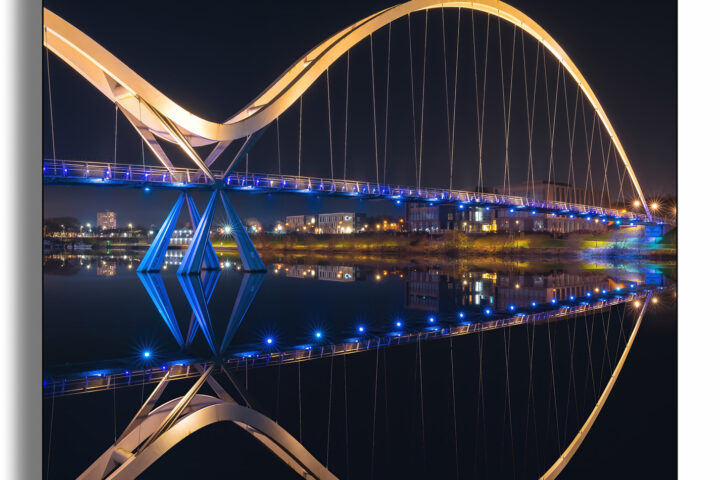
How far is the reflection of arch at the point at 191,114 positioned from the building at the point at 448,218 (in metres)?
33.5

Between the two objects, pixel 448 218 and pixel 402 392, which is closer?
pixel 402 392

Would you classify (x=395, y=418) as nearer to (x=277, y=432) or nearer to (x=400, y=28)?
(x=277, y=432)

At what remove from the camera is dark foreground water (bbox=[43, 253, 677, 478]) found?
2904 mm

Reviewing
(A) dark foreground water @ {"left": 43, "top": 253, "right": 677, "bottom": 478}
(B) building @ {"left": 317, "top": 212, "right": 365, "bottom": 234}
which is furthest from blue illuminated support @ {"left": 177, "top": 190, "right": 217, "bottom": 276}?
(B) building @ {"left": 317, "top": 212, "right": 365, "bottom": 234}

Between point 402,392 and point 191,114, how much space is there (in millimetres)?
11352

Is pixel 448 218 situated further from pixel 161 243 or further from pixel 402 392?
pixel 402 392

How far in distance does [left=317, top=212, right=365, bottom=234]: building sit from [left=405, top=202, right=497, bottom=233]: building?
1231 cm

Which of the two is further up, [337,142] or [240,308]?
[337,142]

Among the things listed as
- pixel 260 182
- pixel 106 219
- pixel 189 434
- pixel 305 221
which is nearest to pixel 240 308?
pixel 189 434

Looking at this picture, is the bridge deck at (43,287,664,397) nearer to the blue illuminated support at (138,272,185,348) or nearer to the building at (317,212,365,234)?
the blue illuminated support at (138,272,185,348)

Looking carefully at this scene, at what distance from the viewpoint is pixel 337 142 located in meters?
23.5

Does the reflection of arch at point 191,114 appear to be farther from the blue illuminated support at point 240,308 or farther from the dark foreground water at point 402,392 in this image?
the dark foreground water at point 402,392

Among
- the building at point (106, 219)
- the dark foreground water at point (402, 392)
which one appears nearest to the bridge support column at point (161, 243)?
the building at point (106, 219)
